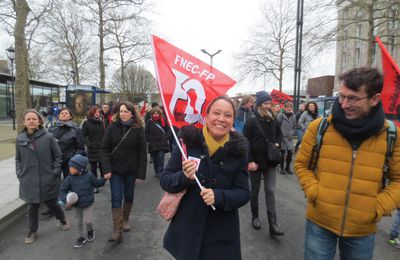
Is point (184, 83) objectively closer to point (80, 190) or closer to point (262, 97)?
point (262, 97)

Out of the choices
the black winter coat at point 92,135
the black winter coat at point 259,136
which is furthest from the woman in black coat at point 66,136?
the black winter coat at point 259,136

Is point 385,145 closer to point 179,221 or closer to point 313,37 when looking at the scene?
point 179,221

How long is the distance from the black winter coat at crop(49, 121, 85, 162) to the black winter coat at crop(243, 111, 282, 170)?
10.4 ft

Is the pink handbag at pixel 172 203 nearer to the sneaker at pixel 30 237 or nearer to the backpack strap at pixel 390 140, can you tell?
the backpack strap at pixel 390 140

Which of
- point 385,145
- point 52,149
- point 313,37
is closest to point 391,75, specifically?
point 385,145

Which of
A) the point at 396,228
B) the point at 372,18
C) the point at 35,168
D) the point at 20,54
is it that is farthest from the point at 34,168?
the point at 372,18

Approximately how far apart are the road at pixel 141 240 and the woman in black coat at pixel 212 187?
158 cm

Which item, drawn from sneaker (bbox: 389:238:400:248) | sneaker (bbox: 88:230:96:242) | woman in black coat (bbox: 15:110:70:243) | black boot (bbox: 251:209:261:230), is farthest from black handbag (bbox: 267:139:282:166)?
woman in black coat (bbox: 15:110:70:243)

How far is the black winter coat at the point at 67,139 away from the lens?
17.0 feet

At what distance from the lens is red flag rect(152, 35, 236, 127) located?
2.22 metres

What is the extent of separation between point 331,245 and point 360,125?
0.97 m

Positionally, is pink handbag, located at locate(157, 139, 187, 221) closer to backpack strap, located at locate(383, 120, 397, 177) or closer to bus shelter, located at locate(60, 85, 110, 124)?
backpack strap, located at locate(383, 120, 397, 177)

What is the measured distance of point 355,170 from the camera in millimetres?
2012

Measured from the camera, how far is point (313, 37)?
16125 mm
